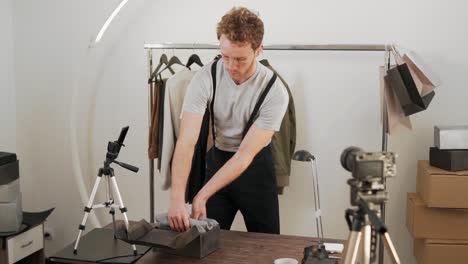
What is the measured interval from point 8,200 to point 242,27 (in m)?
1.66

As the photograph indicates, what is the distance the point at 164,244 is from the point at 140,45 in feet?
6.43

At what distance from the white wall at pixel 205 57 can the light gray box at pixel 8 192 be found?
653 millimetres

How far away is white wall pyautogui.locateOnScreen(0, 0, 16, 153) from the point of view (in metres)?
3.87

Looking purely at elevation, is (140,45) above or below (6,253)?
above

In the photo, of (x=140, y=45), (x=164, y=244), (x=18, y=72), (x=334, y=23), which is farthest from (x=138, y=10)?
(x=164, y=244)

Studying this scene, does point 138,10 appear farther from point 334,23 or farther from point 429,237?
point 429,237

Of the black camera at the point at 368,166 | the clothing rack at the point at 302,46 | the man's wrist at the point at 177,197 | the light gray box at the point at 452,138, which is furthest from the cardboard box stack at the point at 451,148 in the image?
the black camera at the point at 368,166

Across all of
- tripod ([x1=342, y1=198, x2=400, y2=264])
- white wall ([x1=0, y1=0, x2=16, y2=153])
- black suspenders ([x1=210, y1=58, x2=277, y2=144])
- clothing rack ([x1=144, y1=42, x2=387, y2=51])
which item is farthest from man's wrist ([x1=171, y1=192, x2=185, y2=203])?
white wall ([x1=0, y1=0, x2=16, y2=153])

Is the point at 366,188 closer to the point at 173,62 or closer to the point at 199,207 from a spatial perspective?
the point at 199,207

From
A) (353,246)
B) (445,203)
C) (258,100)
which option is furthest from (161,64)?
(353,246)

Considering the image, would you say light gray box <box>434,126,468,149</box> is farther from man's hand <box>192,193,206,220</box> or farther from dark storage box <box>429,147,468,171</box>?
man's hand <box>192,193,206,220</box>

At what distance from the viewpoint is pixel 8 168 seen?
320cm

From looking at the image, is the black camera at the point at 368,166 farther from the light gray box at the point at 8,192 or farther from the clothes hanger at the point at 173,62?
the light gray box at the point at 8,192

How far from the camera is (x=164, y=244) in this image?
2.15 meters
